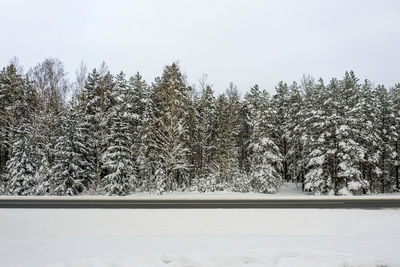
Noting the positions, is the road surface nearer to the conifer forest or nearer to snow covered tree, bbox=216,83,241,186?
the conifer forest

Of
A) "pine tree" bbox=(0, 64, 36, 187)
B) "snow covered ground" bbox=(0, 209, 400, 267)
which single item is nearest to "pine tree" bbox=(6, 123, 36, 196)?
"pine tree" bbox=(0, 64, 36, 187)

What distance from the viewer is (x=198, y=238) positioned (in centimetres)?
875

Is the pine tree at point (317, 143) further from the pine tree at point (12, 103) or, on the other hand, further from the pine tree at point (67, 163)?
the pine tree at point (12, 103)

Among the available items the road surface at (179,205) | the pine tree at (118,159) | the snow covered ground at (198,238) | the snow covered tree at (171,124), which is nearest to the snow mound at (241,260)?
the snow covered ground at (198,238)

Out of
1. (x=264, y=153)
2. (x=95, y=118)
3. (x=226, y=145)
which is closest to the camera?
(x=95, y=118)

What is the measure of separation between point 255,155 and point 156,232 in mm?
20801

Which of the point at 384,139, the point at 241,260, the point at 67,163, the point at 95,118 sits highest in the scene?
the point at 95,118

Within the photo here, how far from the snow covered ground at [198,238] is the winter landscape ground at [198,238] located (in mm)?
23

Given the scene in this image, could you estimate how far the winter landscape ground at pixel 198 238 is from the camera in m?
6.33

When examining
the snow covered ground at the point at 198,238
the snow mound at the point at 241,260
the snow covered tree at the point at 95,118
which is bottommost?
the snow covered ground at the point at 198,238

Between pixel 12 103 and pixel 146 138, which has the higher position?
pixel 12 103

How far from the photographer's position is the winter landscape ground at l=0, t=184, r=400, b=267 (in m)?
6.33

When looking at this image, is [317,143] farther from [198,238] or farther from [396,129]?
[198,238]

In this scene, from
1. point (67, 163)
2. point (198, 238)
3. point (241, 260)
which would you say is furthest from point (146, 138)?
point (241, 260)
